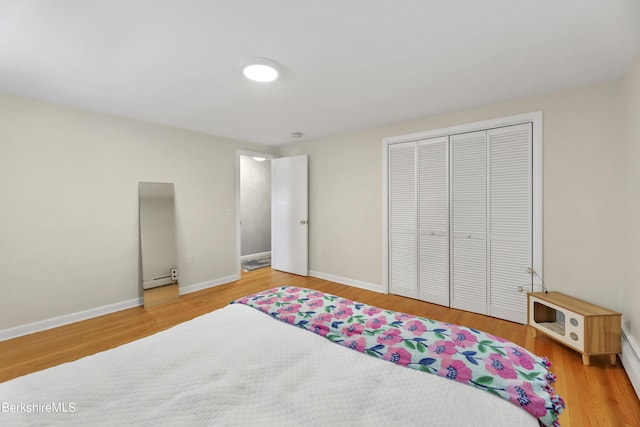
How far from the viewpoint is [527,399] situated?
39.4 inches

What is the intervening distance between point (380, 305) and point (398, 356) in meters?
2.25

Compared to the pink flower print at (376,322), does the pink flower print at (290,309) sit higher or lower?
higher

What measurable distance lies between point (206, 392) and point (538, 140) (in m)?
3.42

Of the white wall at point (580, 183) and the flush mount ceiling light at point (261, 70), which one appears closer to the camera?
the flush mount ceiling light at point (261, 70)

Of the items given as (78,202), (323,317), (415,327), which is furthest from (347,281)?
(78,202)

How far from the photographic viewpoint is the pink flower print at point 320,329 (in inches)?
60.0

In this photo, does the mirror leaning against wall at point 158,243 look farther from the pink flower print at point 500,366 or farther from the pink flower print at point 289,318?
the pink flower print at point 500,366

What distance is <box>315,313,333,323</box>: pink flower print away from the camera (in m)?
1.63

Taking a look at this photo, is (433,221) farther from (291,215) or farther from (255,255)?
(255,255)

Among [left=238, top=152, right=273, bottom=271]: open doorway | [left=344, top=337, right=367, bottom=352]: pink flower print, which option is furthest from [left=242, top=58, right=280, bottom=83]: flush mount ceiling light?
[left=238, top=152, right=273, bottom=271]: open doorway

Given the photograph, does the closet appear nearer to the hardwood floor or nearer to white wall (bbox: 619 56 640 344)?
the hardwood floor

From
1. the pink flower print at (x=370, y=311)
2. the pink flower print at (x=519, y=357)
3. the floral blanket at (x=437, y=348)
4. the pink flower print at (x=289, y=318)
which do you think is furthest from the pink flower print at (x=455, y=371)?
the pink flower print at (x=289, y=318)

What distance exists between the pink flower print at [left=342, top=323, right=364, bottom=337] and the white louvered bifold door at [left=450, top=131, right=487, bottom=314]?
2259 mm

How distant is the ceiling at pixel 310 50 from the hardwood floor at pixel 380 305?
7.70 ft
